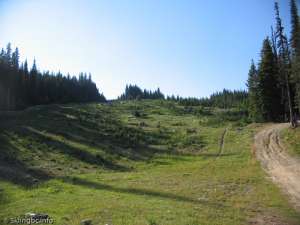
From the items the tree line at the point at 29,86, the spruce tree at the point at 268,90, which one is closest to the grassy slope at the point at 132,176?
the spruce tree at the point at 268,90

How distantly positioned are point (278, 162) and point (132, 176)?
14648mm

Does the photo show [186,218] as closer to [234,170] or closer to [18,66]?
[234,170]

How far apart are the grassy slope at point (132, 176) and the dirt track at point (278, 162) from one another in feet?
3.21

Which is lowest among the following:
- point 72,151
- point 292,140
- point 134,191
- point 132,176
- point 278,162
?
point 134,191

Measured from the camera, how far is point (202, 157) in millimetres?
41500

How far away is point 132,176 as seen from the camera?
31.5 m

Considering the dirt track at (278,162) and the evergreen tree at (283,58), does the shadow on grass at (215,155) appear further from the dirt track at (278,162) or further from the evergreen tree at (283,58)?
the evergreen tree at (283,58)

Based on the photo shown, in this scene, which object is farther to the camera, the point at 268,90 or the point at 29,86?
the point at 29,86

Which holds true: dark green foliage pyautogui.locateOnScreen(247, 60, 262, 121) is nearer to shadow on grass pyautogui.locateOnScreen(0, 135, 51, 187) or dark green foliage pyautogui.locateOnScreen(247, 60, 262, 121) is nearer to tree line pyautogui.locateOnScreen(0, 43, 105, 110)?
shadow on grass pyautogui.locateOnScreen(0, 135, 51, 187)

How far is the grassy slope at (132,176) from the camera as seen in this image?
57.8 ft

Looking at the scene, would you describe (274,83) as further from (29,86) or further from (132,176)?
(29,86)

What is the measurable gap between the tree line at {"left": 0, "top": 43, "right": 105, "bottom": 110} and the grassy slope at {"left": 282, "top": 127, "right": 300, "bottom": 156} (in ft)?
259

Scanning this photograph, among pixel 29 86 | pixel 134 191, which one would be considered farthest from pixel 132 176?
pixel 29 86

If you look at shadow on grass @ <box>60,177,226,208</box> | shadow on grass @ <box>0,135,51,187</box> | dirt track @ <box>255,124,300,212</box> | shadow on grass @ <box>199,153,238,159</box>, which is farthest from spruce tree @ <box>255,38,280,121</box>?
shadow on grass @ <box>0,135,51,187</box>
